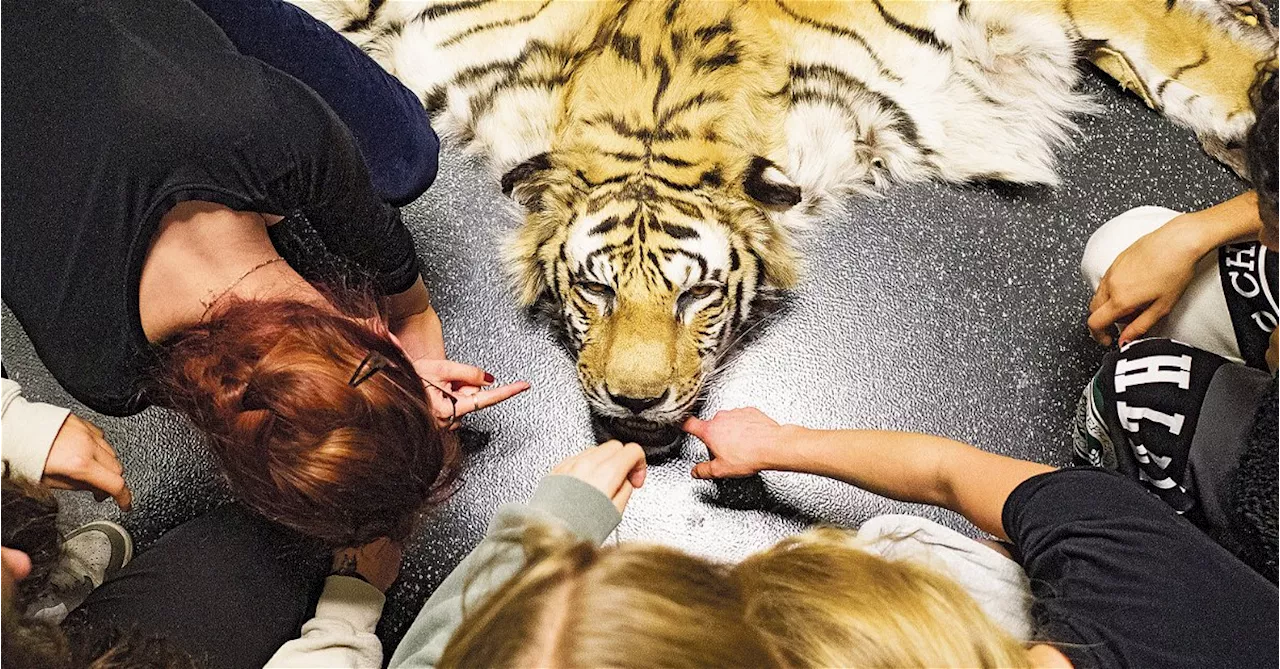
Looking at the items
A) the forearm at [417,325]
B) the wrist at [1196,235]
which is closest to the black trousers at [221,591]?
the forearm at [417,325]

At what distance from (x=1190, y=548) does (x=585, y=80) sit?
910 millimetres

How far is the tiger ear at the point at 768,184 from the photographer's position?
1121 millimetres

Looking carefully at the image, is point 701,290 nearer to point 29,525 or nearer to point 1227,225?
point 1227,225

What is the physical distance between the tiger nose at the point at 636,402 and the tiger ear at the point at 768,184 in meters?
0.31

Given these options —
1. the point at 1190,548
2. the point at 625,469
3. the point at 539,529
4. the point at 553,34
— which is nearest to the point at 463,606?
the point at 539,529

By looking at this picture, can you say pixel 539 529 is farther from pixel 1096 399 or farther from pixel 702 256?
pixel 1096 399

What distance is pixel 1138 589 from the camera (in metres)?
0.64

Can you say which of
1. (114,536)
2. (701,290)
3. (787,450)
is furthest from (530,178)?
(114,536)

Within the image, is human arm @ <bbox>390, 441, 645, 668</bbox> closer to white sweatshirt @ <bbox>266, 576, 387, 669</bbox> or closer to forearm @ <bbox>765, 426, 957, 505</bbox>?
white sweatshirt @ <bbox>266, 576, 387, 669</bbox>

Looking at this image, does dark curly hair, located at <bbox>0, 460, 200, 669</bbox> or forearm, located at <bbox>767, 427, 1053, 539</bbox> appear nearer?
dark curly hair, located at <bbox>0, 460, 200, 669</bbox>

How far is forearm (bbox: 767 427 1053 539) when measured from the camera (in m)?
0.89

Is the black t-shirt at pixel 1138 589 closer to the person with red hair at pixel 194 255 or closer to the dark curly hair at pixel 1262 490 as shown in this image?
the dark curly hair at pixel 1262 490

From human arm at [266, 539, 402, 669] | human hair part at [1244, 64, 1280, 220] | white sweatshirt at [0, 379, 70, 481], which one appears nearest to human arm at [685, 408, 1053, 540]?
human hair part at [1244, 64, 1280, 220]

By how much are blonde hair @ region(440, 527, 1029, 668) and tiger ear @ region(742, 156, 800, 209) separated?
1.99 feet
